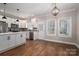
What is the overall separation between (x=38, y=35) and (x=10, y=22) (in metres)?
1.14

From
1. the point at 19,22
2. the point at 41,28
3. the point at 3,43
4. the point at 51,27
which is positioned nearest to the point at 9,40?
the point at 3,43

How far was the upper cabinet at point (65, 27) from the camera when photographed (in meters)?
2.45

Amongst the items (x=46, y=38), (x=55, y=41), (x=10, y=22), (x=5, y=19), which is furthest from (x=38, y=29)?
(x=5, y=19)

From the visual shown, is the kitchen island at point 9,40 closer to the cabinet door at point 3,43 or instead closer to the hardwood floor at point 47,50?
the cabinet door at point 3,43

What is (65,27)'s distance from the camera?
8.15ft

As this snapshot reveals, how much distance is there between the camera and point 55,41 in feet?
8.66

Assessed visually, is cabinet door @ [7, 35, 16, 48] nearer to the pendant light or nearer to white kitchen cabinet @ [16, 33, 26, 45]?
white kitchen cabinet @ [16, 33, 26, 45]

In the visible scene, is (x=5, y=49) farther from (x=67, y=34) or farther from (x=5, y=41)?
(x=67, y=34)

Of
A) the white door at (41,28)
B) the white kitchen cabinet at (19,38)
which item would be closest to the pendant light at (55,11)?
the white door at (41,28)

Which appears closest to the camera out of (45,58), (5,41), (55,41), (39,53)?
(45,58)

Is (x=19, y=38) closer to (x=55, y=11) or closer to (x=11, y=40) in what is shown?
(x=11, y=40)

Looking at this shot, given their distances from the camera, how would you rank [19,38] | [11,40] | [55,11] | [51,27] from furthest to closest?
[19,38], [11,40], [51,27], [55,11]

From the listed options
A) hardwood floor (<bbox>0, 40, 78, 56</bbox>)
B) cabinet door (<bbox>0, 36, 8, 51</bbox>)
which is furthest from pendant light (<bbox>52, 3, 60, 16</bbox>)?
cabinet door (<bbox>0, 36, 8, 51</bbox>)

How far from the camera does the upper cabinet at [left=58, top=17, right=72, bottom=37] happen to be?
8.03ft
